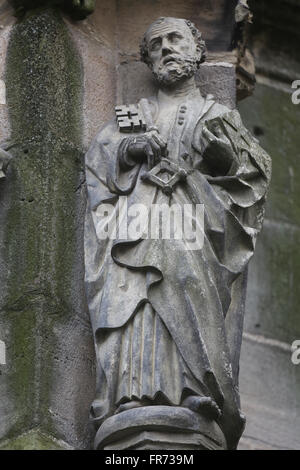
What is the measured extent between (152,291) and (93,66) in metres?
1.61

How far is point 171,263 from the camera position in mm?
8250

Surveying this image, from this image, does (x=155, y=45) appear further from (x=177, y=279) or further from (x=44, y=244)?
(x=177, y=279)

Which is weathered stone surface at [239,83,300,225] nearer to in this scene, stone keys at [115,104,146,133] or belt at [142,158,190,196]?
stone keys at [115,104,146,133]

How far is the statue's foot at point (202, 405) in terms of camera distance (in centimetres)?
796

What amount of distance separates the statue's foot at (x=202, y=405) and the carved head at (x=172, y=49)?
65.9 inches

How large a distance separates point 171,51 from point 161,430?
1919 mm

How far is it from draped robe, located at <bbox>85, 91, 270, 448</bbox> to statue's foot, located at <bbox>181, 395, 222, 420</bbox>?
0.04m

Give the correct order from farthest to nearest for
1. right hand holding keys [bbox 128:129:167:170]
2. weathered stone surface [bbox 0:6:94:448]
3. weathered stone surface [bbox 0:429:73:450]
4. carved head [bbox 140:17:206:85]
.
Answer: carved head [bbox 140:17:206:85] < right hand holding keys [bbox 128:129:167:170] < weathered stone surface [bbox 0:6:94:448] < weathered stone surface [bbox 0:429:73:450]

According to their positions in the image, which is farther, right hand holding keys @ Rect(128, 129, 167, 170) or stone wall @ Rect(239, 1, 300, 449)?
stone wall @ Rect(239, 1, 300, 449)

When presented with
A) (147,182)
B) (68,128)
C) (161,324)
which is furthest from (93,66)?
(161,324)

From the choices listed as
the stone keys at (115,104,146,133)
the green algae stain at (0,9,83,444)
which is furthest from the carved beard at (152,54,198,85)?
the green algae stain at (0,9,83,444)

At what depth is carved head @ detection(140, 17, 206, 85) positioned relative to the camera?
895cm

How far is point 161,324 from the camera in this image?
8.14 metres
